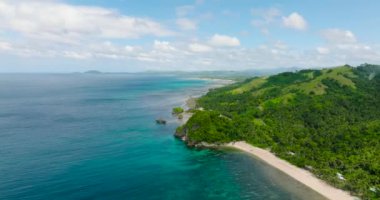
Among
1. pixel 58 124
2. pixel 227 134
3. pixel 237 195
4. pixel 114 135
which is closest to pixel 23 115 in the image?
pixel 58 124

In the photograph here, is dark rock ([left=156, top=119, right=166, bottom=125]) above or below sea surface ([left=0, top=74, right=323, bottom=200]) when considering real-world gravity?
above

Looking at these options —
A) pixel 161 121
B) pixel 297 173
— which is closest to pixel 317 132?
pixel 297 173

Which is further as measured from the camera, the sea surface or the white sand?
the sea surface

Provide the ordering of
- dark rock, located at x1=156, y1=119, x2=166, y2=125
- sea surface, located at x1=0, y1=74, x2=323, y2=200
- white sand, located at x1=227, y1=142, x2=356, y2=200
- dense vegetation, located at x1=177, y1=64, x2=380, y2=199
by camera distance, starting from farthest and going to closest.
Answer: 1. dark rock, located at x1=156, y1=119, x2=166, y2=125
2. dense vegetation, located at x1=177, y1=64, x2=380, y2=199
3. sea surface, located at x1=0, y1=74, x2=323, y2=200
4. white sand, located at x1=227, y1=142, x2=356, y2=200

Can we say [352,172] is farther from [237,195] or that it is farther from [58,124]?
[58,124]

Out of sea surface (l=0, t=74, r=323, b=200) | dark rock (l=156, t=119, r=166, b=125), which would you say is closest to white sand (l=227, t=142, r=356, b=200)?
sea surface (l=0, t=74, r=323, b=200)

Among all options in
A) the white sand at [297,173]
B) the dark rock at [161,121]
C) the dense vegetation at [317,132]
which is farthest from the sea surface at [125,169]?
the dark rock at [161,121]

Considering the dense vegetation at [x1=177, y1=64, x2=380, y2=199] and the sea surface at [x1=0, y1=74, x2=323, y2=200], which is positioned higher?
the dense vegetation at [x1=177, y1=64, x2=380, y2=199]

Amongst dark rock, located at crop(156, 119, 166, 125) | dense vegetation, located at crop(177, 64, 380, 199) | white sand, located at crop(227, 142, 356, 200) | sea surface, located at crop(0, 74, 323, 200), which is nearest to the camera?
white sand, located at crop(227, 142, 356, 200)

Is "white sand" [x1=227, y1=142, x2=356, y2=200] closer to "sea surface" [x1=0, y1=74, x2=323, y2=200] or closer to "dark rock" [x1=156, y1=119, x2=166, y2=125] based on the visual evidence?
"sea surface" [x1=0, y1=74, x2=323, y2=200]

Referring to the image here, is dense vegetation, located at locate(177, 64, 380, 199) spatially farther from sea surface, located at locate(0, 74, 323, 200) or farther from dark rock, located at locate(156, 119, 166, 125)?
dark rock, located at locate(156, 119, 166, 125)
